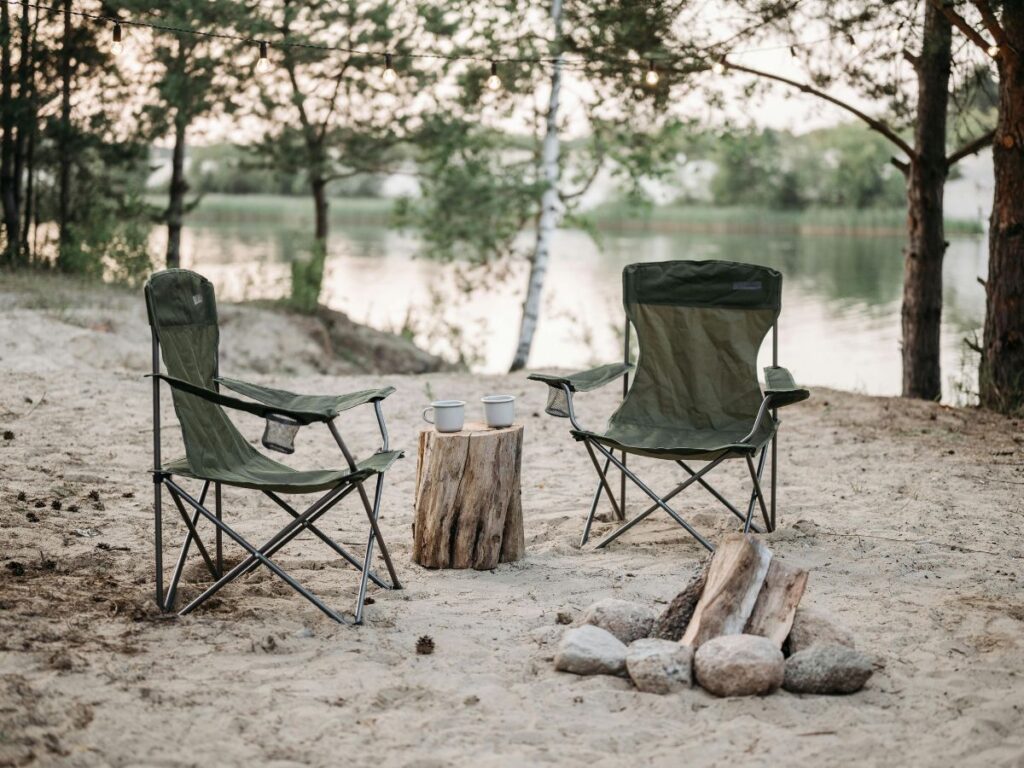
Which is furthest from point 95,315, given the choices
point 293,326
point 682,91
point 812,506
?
point 812,506

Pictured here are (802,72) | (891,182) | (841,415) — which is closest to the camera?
→ (841,415)

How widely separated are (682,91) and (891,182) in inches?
729

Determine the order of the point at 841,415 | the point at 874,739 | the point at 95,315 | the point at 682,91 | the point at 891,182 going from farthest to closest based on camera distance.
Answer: the point at 891,182, the point at 95,315, the point at 682,91, the point at 841,415, the point at 874,739

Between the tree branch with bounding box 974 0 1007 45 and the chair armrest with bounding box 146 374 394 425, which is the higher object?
the tree branch with bounding box 974 0 1007 45

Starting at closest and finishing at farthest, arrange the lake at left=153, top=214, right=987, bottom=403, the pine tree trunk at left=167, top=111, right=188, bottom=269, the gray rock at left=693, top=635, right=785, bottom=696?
the gray rock at left=693, top=635, right=785, bottom=696 < the pine tree trunk at left=167, top=111, right=188, bottom=269 < the lake at left=153, top=214, right=987, bottom=403

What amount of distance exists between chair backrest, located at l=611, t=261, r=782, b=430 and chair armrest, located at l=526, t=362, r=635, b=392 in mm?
170

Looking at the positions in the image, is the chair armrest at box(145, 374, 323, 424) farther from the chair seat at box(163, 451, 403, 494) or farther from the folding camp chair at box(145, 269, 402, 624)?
the chair seat at box(163, 451, 403, 494)

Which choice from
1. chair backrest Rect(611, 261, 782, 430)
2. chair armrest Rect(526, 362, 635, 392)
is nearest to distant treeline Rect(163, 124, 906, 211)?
chair backrest Rect(611, 261, 782, 430)

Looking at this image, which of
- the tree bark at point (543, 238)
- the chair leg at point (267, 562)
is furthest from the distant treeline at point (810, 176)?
the chair leg at point (267, 562)

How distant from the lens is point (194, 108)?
9.54m

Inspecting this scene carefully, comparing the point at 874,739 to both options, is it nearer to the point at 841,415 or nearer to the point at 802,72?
the point at 841,415

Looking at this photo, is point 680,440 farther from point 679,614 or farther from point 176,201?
point 176,201

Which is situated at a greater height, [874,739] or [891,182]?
[891,182]

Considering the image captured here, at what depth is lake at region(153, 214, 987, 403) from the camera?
10664 millimetres
